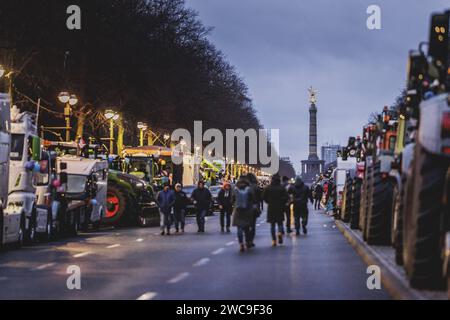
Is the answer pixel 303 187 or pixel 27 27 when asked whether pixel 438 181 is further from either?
pixel 27 27

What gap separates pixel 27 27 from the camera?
56.5 meters

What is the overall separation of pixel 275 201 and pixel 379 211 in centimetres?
818

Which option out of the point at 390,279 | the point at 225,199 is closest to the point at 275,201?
the point at 225,199

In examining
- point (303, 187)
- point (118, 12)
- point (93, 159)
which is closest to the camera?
point (303, 187)

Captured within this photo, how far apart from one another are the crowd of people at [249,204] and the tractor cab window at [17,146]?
539 centimetres

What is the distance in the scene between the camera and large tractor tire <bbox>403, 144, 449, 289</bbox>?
13.7 metres

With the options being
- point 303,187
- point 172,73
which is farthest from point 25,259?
point 172,73

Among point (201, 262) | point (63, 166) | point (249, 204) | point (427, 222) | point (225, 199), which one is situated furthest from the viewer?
point (225, 199)

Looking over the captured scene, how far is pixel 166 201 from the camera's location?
41125 mm

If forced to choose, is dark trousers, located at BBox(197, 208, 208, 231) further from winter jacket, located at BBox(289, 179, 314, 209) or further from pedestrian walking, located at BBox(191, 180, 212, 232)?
winter jacket, located at BBox(289, 179, 314, 209)

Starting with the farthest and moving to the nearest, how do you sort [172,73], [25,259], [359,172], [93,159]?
1. [172,73]
2. [93,159]
3. [359,172]
4. [25,259]

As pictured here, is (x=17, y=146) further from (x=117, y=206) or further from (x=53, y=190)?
(x=117, y=206)

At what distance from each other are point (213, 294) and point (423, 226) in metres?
3.52

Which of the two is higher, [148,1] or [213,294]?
[148,1]
